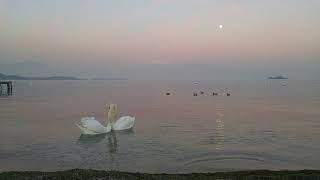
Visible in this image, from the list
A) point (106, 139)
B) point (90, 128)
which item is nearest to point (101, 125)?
point (90, 128)

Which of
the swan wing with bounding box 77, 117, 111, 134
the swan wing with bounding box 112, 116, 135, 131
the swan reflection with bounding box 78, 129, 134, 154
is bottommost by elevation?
the swan reflection with bounding box 78, 129, 134, 154

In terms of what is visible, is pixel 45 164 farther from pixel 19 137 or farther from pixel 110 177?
pixel 19 137

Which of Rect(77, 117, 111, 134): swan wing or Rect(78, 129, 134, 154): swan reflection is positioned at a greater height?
Rect(77, 117, 111, 134): swan wing

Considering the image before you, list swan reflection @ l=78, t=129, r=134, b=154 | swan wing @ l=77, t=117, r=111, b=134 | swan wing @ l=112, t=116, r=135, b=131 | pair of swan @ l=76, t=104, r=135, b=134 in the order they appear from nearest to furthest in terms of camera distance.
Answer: swan reflection @ l=78, t=129, r=134, b=154
swan wing @ l=77, t=117, r=111, b=134
pair of swan @ l=76, t=104, r=135, b=134
swan wing @ l=112, t=116, r=135, b=131

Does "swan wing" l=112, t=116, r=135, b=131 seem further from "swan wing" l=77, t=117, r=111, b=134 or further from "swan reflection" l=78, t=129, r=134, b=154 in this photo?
"swan wing" l=77, t=117, r=111, b=134

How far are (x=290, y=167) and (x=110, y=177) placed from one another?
27.5 ft

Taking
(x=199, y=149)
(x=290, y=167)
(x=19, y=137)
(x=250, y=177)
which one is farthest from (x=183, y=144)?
(x=250, y=177)

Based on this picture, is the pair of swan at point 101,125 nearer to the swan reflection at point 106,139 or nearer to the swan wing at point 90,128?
the swan wing at point 90,128

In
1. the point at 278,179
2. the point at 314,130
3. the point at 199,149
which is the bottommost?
the point at 278,179

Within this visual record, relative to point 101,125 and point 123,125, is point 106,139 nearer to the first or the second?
point 101,125

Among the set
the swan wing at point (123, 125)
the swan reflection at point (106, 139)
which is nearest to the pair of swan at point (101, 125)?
Answer: the swan wing at point (123, 125)

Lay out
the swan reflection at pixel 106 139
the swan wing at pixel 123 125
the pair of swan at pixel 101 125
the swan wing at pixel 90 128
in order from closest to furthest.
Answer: the swan reflection at pixel 106 139, the swan wing at pixel 90 128, the pair of swan at pixel 101 125, the swan wing at pixel 123 125

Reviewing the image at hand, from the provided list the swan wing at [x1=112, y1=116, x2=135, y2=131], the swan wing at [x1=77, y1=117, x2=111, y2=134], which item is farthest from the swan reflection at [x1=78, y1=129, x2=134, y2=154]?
the swan wing at [x1=112, y1=116, x2=135, y2=131]

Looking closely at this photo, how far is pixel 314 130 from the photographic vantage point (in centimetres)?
2809
